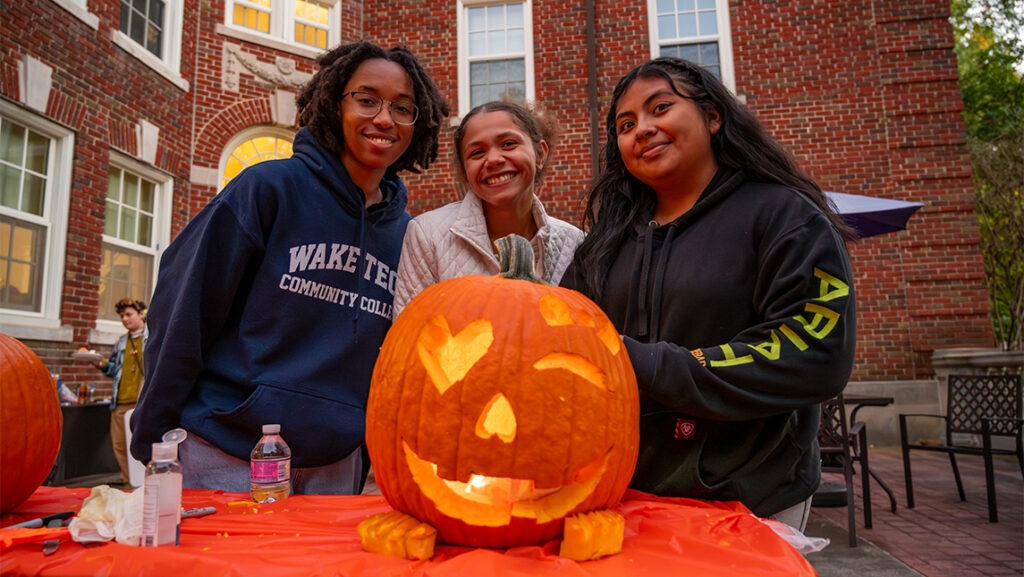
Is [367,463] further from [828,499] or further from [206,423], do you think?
[828,499]

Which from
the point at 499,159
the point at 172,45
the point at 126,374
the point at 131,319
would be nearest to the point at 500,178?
the point at 499,159

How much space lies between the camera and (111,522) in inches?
43.1

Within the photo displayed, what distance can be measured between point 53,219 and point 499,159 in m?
6.04

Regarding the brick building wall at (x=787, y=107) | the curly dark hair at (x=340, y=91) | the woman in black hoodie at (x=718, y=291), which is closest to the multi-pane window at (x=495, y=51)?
the brick building wall at (x=787, y=107)

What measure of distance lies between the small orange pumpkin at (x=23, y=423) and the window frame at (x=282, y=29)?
7.69m

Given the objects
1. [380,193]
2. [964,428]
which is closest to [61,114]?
[380,193]

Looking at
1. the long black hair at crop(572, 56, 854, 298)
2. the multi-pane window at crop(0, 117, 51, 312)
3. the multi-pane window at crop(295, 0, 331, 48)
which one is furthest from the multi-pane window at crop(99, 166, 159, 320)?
the long black hair at crop(572, 56, 854, 298)

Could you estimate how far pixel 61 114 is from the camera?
5.88 metres

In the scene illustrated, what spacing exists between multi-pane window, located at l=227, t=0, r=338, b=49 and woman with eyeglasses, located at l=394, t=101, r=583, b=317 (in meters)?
7.81

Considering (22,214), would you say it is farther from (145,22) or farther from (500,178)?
(500,178)

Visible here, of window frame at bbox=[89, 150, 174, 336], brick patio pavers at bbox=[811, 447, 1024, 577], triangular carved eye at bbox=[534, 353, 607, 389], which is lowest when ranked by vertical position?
brick patio pavers at bbox=[811, 447, 1024, 577]

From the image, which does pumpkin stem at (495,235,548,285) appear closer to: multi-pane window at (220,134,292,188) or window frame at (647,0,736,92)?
window frame at (647,0,736,92)

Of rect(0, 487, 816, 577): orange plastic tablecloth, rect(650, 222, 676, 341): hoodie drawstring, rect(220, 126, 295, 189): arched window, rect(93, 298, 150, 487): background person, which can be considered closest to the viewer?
rect(0, 487, 816, 577): orange plastic tablecloth

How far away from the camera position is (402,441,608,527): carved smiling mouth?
40.5 inches
